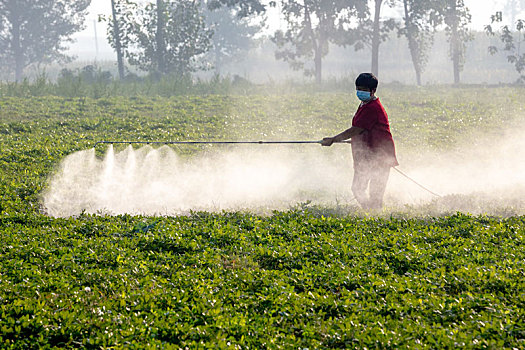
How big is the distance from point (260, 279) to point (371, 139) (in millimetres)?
4090

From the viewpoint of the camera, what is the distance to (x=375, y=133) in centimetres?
995

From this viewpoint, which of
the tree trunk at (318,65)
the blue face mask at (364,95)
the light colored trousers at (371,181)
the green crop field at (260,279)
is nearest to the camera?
the green crop field at (260,279)

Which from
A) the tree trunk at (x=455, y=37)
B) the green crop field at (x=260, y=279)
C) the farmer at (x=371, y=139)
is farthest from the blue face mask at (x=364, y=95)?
the tree trunk at (x=455, y=37)

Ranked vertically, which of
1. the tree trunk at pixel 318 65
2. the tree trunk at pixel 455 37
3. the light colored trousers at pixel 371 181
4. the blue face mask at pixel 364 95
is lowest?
the light colored trousers at pixel 371 181

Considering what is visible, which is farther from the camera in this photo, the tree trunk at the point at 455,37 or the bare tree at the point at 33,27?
the bare tree at the point at 33,27

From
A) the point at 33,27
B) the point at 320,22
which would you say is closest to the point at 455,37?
the point at 320,22

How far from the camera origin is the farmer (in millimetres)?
9891

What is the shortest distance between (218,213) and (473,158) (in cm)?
1068

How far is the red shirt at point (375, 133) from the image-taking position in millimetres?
9914

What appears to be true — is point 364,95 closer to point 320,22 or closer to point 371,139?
point 371,139

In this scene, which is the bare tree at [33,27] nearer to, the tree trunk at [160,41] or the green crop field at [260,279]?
the tree trunk at [160,41]

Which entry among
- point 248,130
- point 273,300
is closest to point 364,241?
point 273,300

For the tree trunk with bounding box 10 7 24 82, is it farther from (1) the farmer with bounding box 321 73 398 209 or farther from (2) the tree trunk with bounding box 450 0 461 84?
(1) the farmer with bounding box 321 73 398 209

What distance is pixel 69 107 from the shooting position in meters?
24.1
